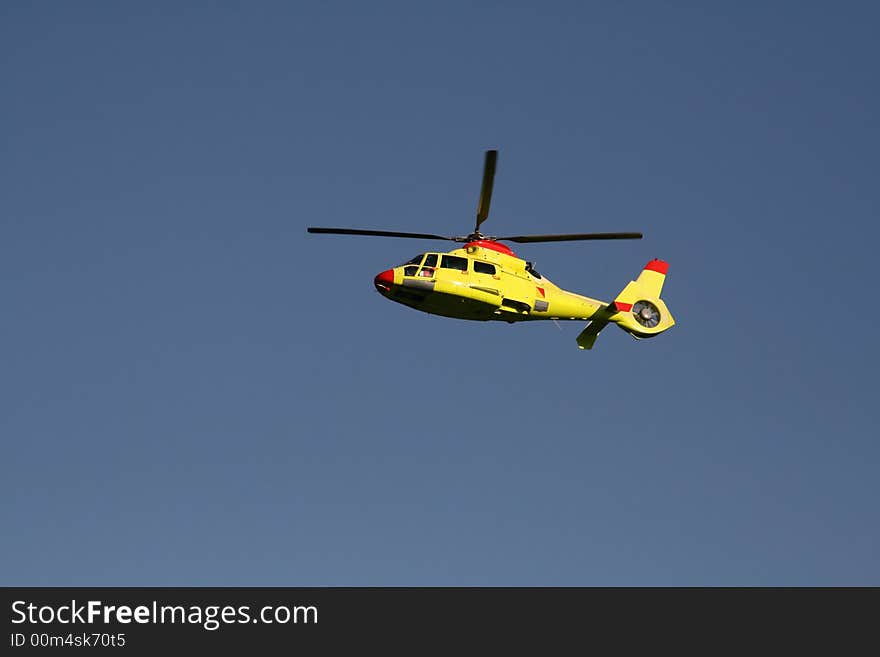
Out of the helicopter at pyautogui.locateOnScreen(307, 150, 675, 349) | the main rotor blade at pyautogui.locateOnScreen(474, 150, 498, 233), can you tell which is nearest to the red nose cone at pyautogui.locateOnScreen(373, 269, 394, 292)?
the helicopter at pyautogui.locateOnScreen(307, 150, 675, 349)

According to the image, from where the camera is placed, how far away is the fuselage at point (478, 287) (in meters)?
89.6

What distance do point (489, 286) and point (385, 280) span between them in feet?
18.1

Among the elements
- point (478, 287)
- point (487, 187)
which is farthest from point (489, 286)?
point (487, 187)

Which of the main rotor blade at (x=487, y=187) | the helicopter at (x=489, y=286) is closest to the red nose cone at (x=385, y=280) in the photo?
the helicopter at (x=489, y=286)

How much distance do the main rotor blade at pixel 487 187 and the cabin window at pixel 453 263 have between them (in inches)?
148

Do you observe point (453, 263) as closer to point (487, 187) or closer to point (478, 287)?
point (478, 287)

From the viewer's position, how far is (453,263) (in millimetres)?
90438

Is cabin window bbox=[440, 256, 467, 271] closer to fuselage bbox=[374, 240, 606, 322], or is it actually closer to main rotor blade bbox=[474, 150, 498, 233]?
fuselage bbox=[374, 240, 606, 322]

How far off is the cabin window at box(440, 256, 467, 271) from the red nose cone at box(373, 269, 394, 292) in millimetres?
2719

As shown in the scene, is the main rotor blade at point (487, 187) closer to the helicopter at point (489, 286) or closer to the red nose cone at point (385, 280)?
the helicopter at point (489, 286)

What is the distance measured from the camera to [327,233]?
89938 millimetres

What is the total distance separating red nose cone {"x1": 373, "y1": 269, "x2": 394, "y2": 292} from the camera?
89.5m
